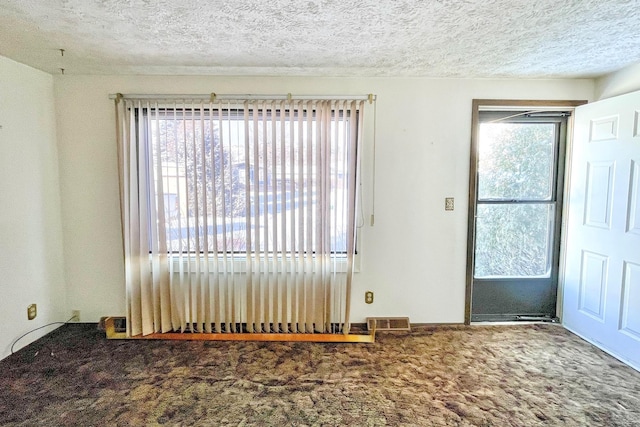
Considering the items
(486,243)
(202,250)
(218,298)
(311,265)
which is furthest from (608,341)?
(202,250)

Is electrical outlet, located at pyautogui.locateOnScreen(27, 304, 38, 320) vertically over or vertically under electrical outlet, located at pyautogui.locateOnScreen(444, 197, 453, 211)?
under

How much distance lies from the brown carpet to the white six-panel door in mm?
236

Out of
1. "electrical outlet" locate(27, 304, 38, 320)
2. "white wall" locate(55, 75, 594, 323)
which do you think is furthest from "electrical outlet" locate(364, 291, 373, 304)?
"electrical outlet" locate(27, 304, 38, 320)

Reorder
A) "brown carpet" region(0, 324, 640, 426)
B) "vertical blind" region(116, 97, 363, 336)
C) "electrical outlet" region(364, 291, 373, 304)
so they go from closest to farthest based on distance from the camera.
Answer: "brown carpet" region(0, 324, 640, 426)
"vertical blind" region(116, 97, 363, 336)
"electrical outlet" region(364, 291, 373, 304)

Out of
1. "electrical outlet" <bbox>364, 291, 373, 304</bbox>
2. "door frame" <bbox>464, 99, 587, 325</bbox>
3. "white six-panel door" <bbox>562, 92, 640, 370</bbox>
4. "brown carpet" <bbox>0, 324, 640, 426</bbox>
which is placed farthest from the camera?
"electrical outlet" <bbox>364, 291, 373, 304</bbox>

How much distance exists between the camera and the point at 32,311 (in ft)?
8.82

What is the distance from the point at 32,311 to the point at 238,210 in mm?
1835

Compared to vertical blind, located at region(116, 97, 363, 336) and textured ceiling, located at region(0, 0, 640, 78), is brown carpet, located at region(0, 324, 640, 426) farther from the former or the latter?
textured ceiling, located at region(0, 0, 640, 78)

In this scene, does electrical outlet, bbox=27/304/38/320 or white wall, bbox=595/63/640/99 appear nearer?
white wall, bbox=595/63/640/99

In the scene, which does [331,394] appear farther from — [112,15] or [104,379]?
[112,15]

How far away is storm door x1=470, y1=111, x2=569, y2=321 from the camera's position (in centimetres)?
305

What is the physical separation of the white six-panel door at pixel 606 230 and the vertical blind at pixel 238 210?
1.95 meters

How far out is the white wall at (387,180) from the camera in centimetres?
286

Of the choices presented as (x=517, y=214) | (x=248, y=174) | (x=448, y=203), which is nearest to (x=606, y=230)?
(x=517, y=214)
